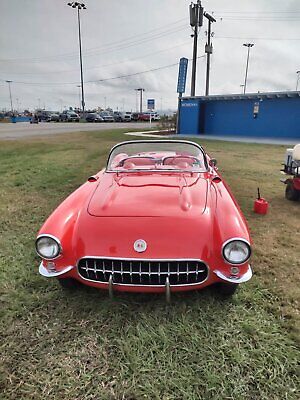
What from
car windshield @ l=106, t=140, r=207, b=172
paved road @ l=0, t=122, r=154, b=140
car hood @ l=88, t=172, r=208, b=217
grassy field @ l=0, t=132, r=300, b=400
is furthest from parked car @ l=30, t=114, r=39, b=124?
car hood @ l=88, t=172, r=208, b=217

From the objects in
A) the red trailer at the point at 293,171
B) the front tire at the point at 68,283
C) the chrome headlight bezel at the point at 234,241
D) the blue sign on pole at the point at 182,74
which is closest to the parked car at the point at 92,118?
the blue sign on pole at the point at 182,74

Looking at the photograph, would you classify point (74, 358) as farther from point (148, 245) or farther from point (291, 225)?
point (291, 225)

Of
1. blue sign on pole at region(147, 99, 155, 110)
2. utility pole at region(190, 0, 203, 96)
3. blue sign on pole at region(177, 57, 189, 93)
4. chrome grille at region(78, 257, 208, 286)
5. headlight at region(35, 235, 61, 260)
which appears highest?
utility pole at region(190, 0, 203, 96)

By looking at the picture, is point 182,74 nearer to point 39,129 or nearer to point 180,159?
point 39,129

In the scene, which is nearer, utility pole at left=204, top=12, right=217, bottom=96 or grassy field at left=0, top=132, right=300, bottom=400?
grassy field at left=0, top=132, right=300, bottom=400

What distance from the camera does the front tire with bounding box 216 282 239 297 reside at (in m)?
2.47

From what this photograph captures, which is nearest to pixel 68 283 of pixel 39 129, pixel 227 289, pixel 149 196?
pixel 149 196

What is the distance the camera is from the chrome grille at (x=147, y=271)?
2.24 m

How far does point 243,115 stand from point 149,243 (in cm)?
2090

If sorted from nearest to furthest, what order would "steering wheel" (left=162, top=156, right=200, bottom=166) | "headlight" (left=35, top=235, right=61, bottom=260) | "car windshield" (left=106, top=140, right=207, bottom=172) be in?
"headlight" (left=35, top=235, right=61, bottom=260), "car windshield" (left=106, top=140, right=207, bottom=172), "steering wheel" (left=162, top=156, right=200, bottom=166)

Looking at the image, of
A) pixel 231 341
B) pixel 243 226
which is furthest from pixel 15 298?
pixel 243 226

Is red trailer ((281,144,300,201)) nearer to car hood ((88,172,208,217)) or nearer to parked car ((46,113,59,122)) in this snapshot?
car hood ((88,172,208,217))

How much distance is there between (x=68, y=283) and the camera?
2.62 meters

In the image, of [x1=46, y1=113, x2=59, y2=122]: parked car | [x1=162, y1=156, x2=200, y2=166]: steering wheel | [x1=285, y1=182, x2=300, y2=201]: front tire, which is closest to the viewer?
[x1=162, y1=156, x2=200, y2=166]: steering wheel
